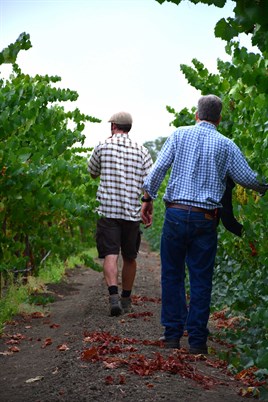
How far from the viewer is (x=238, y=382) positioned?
5.16 meters

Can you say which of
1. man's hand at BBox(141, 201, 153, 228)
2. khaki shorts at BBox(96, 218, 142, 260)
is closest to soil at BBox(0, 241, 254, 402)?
khaki shorts at BBox(96, 218, 142, 260)

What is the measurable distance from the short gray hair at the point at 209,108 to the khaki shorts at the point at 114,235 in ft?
6.63

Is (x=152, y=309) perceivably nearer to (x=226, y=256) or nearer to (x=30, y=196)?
(x=226, y=256)

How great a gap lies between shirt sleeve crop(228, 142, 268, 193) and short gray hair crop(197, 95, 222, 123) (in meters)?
0.32

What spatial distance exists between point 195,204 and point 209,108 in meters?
0.76

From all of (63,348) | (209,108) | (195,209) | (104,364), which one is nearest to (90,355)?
(104,364)

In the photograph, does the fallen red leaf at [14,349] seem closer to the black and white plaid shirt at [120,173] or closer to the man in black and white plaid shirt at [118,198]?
the man in black and white plaid shirt at [118,198]

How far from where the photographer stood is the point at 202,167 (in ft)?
19.0

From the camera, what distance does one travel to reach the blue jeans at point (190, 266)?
5.80 metres

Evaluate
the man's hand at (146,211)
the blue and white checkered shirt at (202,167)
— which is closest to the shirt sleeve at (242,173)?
the blue and white checkered shirt at (202,167)

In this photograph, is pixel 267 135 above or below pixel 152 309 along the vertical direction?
above

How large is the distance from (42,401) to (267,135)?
2.25 meters

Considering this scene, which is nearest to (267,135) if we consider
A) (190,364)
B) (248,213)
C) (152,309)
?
(248,213)

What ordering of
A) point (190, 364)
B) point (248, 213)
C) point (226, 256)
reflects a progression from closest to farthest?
point (190, 364) → point (248, 213) → point (226, 256)
